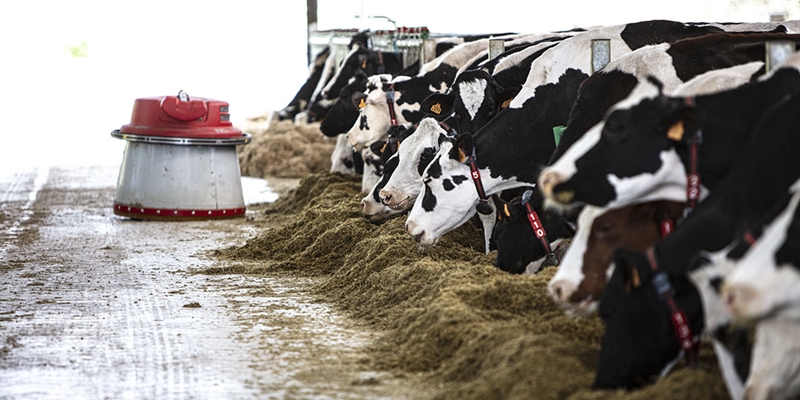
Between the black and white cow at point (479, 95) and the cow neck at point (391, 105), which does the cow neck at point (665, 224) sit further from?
the cow neck at point (391, 105)

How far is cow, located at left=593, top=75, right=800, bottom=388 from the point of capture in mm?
3066

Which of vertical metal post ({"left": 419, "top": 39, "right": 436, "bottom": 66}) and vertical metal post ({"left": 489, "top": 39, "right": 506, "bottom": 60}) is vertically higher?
vertical metal post ({"left": 489, "top": 39, "right": 506, "bottom": 60})

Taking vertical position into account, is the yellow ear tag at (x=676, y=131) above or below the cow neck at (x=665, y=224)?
above

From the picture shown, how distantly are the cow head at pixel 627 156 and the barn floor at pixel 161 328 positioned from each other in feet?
2.96

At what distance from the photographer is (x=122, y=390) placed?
12.5 feet

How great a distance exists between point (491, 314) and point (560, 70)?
78.4 inches

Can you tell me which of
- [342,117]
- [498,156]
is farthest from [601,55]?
[342,117]

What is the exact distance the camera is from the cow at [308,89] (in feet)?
47.1

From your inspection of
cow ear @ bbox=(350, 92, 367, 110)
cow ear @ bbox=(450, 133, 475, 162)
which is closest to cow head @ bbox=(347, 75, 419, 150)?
cow ear @ bbox=(350, 92, 367, 110)

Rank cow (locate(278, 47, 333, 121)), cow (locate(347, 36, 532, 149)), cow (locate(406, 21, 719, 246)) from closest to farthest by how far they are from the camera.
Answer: cow (locate(406, 21, 719, 246)), cow (locate(347, 36, 532, 149)), cow (locate(278, 47, 333, 121))

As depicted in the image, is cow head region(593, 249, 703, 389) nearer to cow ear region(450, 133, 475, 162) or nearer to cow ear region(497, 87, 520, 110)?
cow ear region(450, 133, 475, 162)

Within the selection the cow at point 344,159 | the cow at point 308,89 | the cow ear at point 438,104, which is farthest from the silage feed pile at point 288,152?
the cow ear at point 438,104

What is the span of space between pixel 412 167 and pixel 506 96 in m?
0.68

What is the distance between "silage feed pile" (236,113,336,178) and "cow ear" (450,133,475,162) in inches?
254
